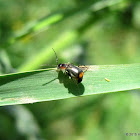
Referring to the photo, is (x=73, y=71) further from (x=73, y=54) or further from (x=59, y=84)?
(x=73, y=54)

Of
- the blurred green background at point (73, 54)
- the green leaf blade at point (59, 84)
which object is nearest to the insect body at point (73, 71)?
the green leaf blade at point (59, 84)

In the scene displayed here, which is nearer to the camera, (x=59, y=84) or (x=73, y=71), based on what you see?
(x=59, y=84)

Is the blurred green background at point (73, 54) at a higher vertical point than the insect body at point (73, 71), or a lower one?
higher

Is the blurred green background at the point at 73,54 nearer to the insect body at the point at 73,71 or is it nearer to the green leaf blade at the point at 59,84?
the insect body at the point at 73,71

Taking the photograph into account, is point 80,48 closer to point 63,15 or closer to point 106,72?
point 63,15

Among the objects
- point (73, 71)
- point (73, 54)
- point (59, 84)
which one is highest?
point (73, 54)

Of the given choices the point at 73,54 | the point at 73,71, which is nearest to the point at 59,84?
the point at 73,71

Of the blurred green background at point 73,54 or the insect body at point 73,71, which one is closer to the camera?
the insect body at point 73,71

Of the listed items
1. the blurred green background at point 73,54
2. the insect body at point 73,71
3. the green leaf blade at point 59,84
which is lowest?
the green leaf blade at point 59,84

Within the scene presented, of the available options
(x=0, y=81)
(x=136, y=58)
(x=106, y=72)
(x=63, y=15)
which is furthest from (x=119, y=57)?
(x=0, y=81)

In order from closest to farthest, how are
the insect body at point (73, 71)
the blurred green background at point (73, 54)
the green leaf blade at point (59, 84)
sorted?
1. the green leaf blade at point (59, 84)
2. the insect body at point (73, 71)
3. the blurred green background at point (73, 54)
